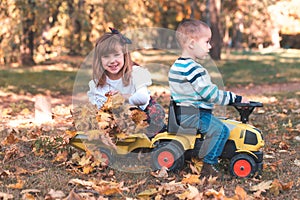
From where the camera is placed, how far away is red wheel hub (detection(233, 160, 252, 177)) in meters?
3.55

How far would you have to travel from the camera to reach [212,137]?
140 inches

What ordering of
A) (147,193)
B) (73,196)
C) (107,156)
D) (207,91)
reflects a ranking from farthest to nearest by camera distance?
(107,156) → (207,91) → (147,193) → (73,196)

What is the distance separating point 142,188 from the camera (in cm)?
329

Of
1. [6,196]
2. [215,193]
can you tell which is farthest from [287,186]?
[6,196]

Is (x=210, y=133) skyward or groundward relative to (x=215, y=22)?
groundward

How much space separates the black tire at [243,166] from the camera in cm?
354

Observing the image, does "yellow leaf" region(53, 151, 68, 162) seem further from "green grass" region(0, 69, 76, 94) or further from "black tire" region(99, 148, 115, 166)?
"green grass" region(0, 69, 76, 94)

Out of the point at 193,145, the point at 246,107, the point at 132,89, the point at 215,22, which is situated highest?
the point at 215,22

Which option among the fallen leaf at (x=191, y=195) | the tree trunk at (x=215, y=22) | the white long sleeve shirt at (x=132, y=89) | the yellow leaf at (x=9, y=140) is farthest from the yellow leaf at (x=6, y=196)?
the tree trunk at (x=215, y=22)

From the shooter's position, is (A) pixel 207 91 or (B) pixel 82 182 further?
(A) pixel 207 91

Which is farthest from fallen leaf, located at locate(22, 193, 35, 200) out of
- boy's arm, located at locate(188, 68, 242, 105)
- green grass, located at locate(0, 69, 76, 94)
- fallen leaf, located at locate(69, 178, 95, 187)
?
green grass, located at locate(0, 69, 76, 94)

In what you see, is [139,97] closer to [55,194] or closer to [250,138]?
[250,138]

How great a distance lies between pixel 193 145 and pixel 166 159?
225mm

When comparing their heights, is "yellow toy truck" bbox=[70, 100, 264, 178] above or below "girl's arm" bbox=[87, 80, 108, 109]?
below
